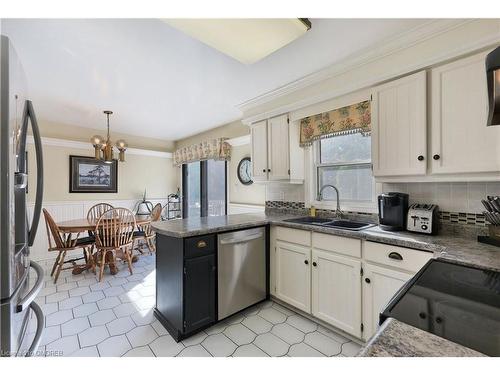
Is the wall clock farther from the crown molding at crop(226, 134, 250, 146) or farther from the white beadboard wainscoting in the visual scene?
the white beadboard wainscoting

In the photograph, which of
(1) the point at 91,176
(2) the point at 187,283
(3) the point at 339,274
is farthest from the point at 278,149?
(1) the point at 91,176

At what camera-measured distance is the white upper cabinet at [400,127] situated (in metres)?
1.66

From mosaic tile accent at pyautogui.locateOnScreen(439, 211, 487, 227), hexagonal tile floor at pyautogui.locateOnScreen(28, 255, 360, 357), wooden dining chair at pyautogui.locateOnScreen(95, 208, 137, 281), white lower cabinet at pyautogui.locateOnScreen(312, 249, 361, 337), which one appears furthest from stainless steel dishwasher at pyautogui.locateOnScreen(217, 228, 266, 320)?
wooden dining chair at pyautogui.locateOnScreen(95, 208, 137, 281)

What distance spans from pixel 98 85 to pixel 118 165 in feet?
7.85

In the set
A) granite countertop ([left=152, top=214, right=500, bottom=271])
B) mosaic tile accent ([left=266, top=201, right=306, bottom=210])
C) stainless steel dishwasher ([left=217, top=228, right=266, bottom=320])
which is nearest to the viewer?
granite countertop ([left=152, top=214, right=500, bottom=271])

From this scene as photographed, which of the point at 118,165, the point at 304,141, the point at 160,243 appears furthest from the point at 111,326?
the point at 118,165

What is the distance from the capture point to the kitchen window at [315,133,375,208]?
7.61 ft

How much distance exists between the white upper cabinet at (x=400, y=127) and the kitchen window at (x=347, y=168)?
35 cm

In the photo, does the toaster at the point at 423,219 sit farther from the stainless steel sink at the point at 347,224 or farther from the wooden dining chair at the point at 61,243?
Answer: the wooden dining chair at the point at 61,243

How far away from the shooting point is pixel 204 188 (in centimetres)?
471

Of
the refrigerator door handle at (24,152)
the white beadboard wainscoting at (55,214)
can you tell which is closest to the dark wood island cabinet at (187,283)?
the refrigerator door handle at (24,152)

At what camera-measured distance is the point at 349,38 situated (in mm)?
1728

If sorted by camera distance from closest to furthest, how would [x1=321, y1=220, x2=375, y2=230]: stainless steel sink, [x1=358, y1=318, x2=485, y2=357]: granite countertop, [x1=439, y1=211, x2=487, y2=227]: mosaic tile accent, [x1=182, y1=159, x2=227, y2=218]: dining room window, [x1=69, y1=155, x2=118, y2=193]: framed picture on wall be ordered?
1. [x1=358, y1=318, x2=485, y2=357]: granite countertop
2. [x1=439, y1=211, x2=487, y2=227]: mosaic tile accent
3. [x1=321, y1=220, x2=375, y2=230]: stainless steel sink
4. [x1=69, y1=155, x2=118, y2=193]: framed picture on wall
5. [x1=182, y1=159, x2=227, y2=218]: dining room window

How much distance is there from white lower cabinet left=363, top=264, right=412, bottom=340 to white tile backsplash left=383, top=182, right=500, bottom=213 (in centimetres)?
72
